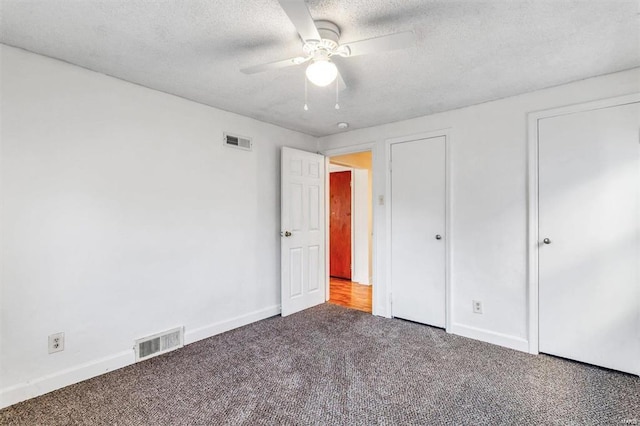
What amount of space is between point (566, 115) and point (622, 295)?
145 cm

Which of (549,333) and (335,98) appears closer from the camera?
(549,333)

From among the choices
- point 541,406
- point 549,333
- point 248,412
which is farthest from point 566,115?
point 248,412

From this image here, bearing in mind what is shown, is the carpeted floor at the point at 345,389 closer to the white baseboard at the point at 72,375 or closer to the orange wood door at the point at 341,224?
the white baseboard at the point at 72,375

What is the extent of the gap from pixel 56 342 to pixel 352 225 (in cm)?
418

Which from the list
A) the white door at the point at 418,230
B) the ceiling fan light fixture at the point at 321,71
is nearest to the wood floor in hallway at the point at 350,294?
the white door at the point at 418,230

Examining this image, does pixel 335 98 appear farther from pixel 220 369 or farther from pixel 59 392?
pixel 59 392

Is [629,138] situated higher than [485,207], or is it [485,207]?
[629,138]

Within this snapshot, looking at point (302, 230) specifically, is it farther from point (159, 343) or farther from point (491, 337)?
point (491, 337)

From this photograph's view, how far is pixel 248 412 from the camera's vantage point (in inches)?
75.1

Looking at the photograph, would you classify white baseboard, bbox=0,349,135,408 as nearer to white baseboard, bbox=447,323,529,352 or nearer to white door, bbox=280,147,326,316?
white door, bbox=280,147,326,316

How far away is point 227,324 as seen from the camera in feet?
10.5

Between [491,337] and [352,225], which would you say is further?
[352,225]

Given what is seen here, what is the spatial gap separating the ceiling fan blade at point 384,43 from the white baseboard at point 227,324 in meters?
2.71

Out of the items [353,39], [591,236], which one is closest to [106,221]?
[353,39]
